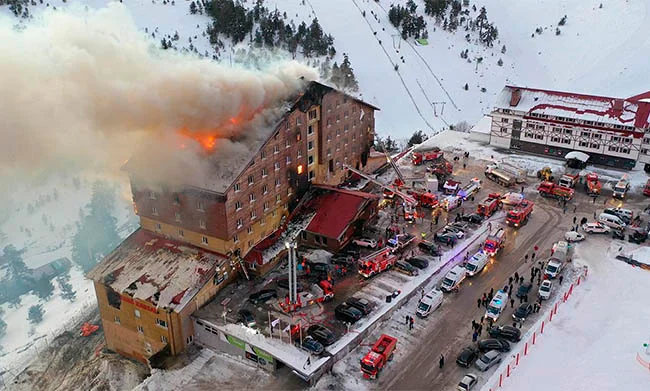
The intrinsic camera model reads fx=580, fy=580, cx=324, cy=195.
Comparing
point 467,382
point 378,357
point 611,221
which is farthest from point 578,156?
point 378,357

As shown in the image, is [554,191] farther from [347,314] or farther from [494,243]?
[347,314]

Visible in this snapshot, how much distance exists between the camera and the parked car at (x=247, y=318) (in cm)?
4069

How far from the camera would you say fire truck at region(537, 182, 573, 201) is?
60.9 metres

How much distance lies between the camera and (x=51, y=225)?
77438mm

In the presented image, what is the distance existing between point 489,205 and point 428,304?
18428mm

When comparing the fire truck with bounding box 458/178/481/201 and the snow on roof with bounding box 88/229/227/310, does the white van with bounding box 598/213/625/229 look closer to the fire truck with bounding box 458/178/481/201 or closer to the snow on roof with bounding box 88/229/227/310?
the fire truck with bounding box 458/178/481/201

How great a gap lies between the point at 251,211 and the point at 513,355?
73.1 feet

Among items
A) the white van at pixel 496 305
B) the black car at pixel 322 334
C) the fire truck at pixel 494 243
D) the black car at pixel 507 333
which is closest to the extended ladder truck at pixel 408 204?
the fire truck at pixel 494 243

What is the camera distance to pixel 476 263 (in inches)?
1864

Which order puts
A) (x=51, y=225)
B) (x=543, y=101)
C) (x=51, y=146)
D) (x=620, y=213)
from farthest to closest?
(x=51, y=225), (x=543, y=101), (x=620, y=213), (x=51, y=146)

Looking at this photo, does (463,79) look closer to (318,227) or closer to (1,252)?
(318,227)

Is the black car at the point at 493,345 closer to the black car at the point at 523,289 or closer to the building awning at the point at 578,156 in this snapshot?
the black car at the point at 523,289

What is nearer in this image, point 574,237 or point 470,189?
point 574,237

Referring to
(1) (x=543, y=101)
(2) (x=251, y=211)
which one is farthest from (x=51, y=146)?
(1) (x=543, y=101)
